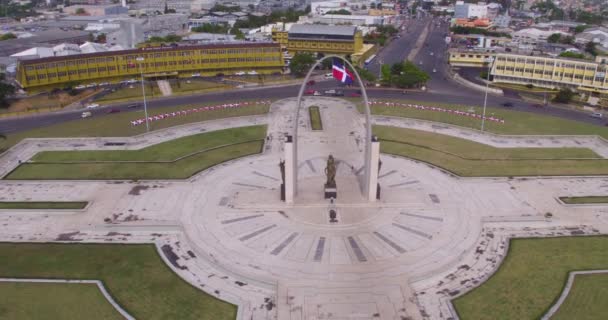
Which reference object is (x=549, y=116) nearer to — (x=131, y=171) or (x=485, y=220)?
(x=485, y=220)

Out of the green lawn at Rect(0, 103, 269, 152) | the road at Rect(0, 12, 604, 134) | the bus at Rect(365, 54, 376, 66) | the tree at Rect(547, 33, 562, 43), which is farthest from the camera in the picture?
the tree at Rect(547, 33, 562, 43)

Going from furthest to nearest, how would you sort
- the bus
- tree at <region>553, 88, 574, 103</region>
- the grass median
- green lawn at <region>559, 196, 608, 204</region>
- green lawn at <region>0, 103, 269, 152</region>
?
1. the bus
2. tree at <region>553, 88, 574, 103</region>
3. green lawn at <region>0, 103, 269, 152</region>
4. green lawn at <region>559, 196, 608, 204</region>
5. the grass median

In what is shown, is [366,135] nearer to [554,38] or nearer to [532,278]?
[532,278]

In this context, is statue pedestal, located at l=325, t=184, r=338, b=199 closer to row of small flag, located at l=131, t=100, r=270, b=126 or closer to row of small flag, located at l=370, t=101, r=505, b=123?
row of small flag, located at l=131, t=100, r=270, b=126

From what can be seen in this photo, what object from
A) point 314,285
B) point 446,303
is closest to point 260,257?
point 314,285

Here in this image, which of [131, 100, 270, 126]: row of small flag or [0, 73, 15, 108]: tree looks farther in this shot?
[0, 73, 15, 108]: tree

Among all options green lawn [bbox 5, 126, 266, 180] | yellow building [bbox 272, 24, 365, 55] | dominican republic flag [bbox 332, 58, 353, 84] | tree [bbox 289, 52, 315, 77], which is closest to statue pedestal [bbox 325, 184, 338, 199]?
dominican republic flag [bbox 332, 58, 353, 84]

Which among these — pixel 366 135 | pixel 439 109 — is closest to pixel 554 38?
pixel 439 109
